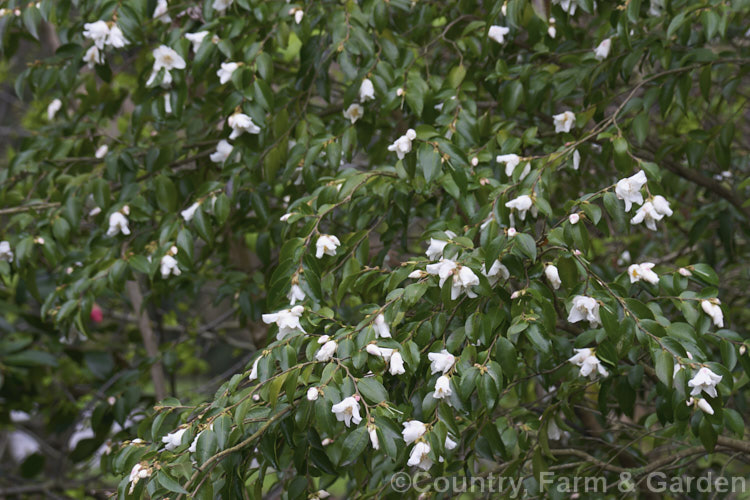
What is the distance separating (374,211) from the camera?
194 centimetres

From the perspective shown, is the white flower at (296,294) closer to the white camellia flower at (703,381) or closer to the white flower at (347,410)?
the white flower at (347,410)

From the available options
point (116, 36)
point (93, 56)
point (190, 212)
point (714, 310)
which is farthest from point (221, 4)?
point (714, 310)

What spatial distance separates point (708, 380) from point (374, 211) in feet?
3.03

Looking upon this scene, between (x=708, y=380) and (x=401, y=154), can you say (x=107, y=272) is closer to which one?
(x=401, y=154)

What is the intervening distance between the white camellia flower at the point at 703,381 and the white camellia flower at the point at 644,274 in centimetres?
23

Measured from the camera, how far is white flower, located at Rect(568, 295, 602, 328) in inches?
52.0

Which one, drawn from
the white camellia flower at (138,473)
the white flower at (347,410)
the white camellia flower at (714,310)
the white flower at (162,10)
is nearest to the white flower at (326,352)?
the white flower at (347,410)

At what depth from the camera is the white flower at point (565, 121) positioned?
1.90 m

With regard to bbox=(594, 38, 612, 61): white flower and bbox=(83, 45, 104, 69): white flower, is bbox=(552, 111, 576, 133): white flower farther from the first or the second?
bbox=(83, 45, 104, 69): white flower

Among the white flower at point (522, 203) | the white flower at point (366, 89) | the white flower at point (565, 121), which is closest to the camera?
the white flower at point (522, 203)

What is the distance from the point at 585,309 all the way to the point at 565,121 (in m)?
0.71

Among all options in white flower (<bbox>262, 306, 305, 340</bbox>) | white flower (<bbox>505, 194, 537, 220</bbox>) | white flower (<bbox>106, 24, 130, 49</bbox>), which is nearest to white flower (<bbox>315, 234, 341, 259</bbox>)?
white flower (<bbox>262, 306, 305, 340</bbox>)

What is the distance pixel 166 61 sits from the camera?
191 centimetres

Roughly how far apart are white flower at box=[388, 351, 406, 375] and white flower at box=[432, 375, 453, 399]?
0.07 metres
